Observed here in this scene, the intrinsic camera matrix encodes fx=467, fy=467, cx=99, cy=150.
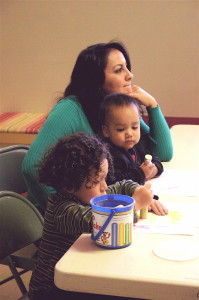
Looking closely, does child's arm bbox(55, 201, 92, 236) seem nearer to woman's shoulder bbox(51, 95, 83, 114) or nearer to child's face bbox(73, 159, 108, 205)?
child's face bbox(73, 159, 108, 205)

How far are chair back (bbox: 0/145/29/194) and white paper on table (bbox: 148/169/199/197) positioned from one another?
0.60 metres

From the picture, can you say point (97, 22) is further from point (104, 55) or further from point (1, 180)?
point (1, 180)

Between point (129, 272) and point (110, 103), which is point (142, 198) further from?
point (110, 103)

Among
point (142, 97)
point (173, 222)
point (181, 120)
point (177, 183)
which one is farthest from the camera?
point (181, 120)

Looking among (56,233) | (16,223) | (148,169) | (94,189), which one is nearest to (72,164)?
(94,189)

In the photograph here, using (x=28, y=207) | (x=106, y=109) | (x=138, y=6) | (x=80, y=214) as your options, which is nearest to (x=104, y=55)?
(x=106, y=109)

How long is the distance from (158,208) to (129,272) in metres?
0.44

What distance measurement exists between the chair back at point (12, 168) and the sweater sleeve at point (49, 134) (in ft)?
0.25

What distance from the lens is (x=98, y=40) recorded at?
3.95 meters

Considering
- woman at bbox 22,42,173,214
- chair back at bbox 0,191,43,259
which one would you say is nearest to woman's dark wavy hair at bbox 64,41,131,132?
woman at bbox 22,42,173,214

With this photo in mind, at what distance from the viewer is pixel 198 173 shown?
1.96 metres

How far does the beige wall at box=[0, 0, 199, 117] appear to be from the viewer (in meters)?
3.77

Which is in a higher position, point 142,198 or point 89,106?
point 89,106

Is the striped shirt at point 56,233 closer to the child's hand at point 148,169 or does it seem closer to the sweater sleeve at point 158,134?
the child's hand at point 148,169
